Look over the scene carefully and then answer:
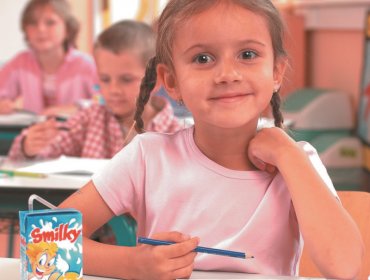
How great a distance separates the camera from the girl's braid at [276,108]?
1835 mm

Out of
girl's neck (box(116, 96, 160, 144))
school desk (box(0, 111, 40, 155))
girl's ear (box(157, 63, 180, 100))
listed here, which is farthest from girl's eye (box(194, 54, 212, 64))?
school desk (box(0, 111, 40, 155))

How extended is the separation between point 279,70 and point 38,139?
1583 millimetres

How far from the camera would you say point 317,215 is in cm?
152

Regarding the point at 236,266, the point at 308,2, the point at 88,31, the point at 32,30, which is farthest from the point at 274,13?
the point at 88,31

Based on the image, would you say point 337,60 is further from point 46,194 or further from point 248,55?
point 248,55

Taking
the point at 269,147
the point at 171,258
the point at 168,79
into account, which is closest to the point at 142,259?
the point at 171,258

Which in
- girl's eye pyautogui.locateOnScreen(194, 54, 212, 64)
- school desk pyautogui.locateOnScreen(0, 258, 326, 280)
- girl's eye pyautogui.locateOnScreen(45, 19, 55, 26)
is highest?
girl's eye pyautogui.locateOnScreen(194, 54, 212, 64)

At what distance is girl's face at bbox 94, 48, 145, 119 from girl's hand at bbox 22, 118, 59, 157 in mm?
230

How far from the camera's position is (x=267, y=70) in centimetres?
164

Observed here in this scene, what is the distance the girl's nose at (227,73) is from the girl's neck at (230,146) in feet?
0.54

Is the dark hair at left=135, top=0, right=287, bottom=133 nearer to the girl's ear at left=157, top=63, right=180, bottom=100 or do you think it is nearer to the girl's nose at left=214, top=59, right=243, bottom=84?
the girl's ear at left=157, top=63, right=180, bottom=100

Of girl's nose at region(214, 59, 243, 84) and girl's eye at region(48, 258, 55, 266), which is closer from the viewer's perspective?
girl's eye at region(48, 258, 55, 266)

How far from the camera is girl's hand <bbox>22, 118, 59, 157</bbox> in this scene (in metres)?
3.14

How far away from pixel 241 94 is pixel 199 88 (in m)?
0.08
